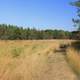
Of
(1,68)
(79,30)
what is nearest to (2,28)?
(79,30)

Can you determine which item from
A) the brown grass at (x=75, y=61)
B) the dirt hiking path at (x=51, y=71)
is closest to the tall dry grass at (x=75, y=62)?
the brown grass at (x=75, y=61)

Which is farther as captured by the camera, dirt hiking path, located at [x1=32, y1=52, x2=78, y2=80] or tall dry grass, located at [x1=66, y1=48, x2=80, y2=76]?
tall dry grass, located at [x1=66, y1=48, x2=80, y2=76]

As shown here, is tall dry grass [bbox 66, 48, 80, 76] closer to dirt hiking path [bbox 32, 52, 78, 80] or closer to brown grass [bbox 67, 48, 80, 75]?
brown grass [bbox 67, 48, 80, 75]

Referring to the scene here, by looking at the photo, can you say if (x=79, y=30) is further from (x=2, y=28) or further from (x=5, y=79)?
(x=2, y=28)

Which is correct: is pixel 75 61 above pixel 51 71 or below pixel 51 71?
above

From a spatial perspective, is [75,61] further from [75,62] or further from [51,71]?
[51,71]

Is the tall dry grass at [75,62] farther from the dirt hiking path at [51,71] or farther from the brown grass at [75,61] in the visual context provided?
the dirt hiking path at [51,71]

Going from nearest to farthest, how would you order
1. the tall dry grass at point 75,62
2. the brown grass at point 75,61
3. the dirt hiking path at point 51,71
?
the dirt hiking path at point 51,71 → the tall dry grass at point 75,62 → the brown grass at point 75,61

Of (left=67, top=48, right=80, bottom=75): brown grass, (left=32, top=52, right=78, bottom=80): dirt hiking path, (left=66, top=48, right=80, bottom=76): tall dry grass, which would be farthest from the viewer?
(left=67, top=48, right=80, bottom=75): brown grass

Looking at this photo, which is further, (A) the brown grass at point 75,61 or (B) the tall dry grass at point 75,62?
(A) the brown grass at point 75,61

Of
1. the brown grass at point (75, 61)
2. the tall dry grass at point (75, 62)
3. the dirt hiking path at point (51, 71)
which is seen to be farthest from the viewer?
the brown grass at point (75, 61)

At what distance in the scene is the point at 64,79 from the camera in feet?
39.0

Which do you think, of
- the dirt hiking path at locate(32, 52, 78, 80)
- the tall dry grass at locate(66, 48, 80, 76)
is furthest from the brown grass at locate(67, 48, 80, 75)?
the dirt hiking path at locate(32, 52, 78, 80)

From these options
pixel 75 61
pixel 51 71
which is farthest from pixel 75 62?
pixel 51 71
